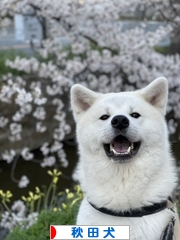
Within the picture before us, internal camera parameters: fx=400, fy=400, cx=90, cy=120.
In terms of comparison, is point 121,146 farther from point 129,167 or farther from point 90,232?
point 90,232

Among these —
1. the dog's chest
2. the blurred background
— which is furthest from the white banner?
the blurred background

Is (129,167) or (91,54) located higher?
(91,54)

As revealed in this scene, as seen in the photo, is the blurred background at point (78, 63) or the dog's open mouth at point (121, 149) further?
the blurred background at point (78, 63)

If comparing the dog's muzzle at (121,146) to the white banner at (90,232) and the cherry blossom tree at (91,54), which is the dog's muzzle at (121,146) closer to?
the white banner at (90,232)

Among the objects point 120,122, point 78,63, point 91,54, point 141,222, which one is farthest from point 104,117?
point 91,54

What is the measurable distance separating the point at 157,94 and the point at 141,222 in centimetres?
79

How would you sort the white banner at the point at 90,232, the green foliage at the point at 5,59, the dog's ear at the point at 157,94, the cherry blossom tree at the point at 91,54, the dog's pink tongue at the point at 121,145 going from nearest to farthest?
the white banner at the point at 90,232 < the dog's pink tongue at the point at 121,145 < the dog's ear at the point at 157,94 < the cherry blossom tree at the point at 91,54 < the green foliage at the point at 5,59

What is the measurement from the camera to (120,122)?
2270mm

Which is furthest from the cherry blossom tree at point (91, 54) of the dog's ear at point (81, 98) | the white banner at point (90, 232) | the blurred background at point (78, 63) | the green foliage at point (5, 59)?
the white banner at point (90, 232)

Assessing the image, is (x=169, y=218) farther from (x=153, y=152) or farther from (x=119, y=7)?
(x=119, y=7)

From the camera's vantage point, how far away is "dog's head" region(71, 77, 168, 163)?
229 centimetres

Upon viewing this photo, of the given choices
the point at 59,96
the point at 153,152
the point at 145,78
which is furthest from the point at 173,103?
the point at 153,152

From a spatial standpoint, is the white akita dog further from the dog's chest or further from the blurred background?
the blurred background

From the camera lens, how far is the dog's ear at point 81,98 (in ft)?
8.37
